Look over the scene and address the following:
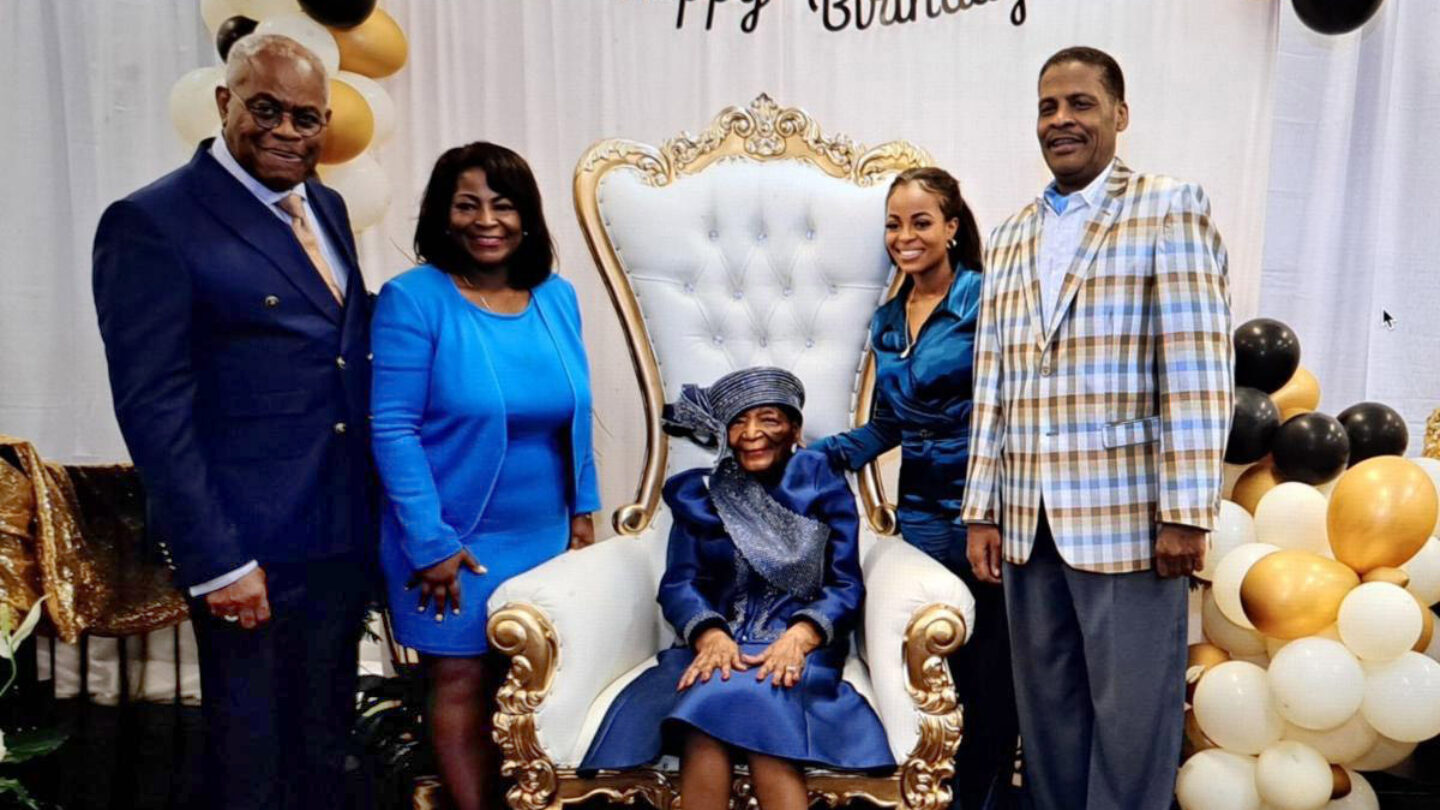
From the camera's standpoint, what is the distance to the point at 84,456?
11.5ft

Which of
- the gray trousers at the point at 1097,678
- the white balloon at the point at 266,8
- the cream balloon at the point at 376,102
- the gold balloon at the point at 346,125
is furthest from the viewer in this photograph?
the cream balloon at the point at 376,102

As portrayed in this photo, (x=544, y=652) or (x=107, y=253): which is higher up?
(x=107, y=253)

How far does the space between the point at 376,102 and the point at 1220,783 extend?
9.73 feet

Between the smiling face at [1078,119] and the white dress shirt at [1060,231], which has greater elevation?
the smiling face at [1078,119]

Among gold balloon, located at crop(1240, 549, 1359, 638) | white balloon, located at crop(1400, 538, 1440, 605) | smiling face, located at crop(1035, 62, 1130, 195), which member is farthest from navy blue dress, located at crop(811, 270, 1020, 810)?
white balloon, located at crop(1400, 538, 1440, 605)

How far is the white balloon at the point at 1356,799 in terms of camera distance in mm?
2363

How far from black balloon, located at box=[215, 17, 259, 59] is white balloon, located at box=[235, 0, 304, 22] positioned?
5cm

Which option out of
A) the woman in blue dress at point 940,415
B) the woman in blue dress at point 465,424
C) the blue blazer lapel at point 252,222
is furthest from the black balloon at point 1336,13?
the blue blazer lapel at point 252,222

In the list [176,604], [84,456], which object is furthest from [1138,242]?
[84,456]

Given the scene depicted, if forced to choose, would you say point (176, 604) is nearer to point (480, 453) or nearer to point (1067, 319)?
point (480, 453)

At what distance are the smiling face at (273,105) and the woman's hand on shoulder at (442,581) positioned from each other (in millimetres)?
750

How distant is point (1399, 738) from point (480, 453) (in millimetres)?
2099

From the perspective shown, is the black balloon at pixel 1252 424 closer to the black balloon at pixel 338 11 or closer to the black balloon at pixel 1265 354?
the black balloon at pixel 1265 354

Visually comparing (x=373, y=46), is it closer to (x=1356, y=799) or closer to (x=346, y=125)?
(x=346, y=125)
